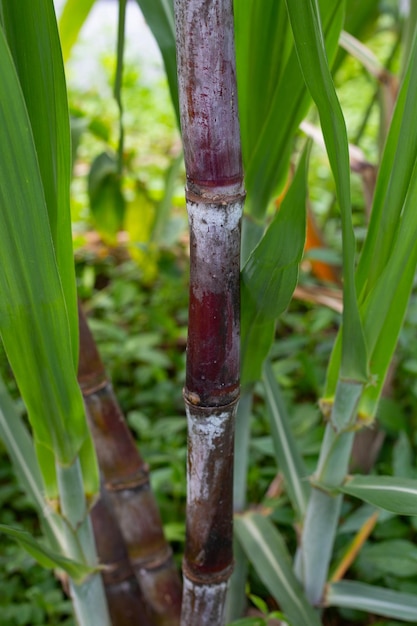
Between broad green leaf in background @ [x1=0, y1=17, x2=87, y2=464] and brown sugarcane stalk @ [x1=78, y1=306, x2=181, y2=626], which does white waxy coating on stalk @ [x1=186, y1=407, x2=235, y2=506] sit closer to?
broad green leaf in background @ [x1=0, y1=17, x2=87, y2=464]

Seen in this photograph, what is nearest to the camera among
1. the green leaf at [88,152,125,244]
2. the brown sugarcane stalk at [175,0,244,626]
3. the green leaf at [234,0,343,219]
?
the brown sugarcane stalk at [175,0,244,626]

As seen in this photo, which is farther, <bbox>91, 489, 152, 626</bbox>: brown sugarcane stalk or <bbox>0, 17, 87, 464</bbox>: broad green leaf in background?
<bbox>91, 489, 152, 626</bbox>: brown sugarcane stalk

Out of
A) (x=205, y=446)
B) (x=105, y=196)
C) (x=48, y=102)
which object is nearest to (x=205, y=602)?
(x=205, y=446)

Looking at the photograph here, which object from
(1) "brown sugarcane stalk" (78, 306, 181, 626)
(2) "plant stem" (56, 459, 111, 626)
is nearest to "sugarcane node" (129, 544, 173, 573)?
(1) "brown sugarcane stalk" (78, 306, 181, 626)

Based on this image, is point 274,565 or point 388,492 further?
point 274,565

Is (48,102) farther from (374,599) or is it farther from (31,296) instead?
(374,599)

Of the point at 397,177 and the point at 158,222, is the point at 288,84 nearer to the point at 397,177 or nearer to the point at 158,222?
the point at 397,177
